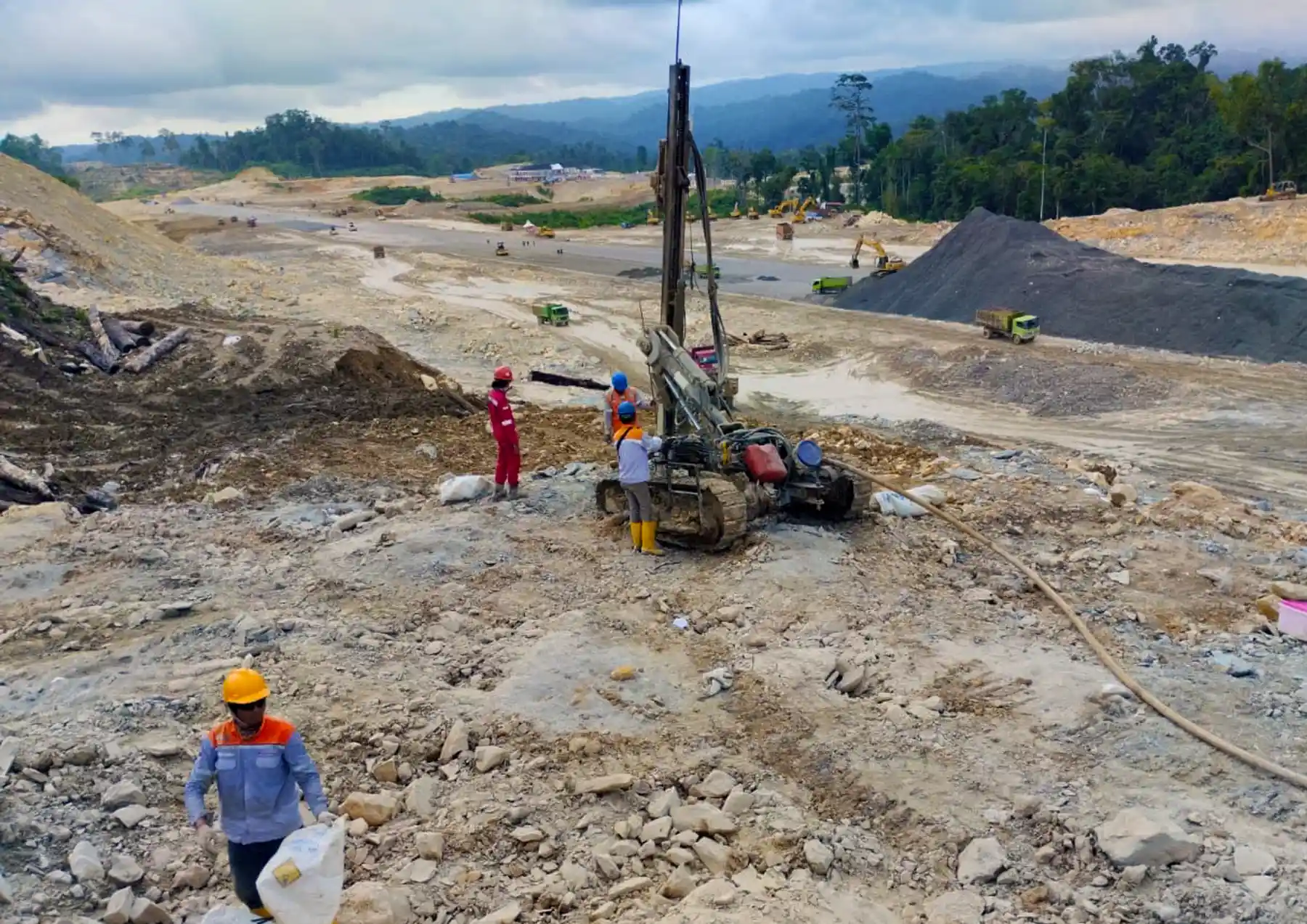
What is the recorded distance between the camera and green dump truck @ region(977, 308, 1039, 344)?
21938mm

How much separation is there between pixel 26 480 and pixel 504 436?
17.8ft

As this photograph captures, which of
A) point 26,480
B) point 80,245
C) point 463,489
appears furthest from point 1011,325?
point 80,245

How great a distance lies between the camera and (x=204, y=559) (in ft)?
32.7

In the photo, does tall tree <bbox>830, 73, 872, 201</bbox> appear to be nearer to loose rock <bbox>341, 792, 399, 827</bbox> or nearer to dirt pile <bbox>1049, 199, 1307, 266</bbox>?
dirt pile <bbox>1049, 199, 1307, 266</bbox>

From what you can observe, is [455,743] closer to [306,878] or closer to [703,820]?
[703,820]

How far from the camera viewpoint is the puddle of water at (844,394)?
18.0 metres

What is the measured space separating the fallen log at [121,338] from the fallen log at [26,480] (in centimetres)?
728

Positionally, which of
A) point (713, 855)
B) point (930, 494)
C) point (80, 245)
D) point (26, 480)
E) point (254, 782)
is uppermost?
point (80, 245)

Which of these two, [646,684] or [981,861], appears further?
[646,684]

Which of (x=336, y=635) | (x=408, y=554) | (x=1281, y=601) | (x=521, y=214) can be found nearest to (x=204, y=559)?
(x=408, y=554)

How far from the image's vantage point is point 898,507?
1075 centimetres

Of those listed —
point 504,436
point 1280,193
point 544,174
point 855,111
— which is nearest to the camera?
point 504,436

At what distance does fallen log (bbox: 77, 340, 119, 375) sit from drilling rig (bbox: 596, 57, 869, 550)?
11.3 meters

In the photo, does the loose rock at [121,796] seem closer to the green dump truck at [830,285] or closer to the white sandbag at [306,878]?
the white sandbag at [306,878]
